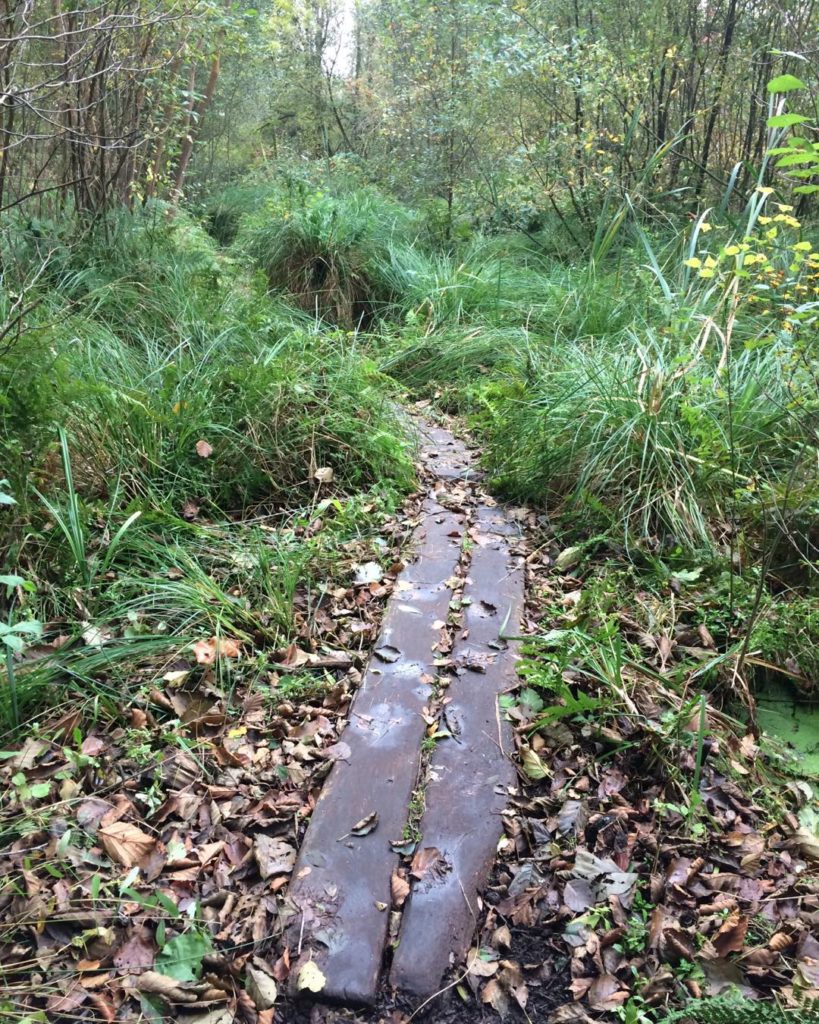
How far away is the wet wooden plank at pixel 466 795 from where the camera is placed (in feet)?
5.13

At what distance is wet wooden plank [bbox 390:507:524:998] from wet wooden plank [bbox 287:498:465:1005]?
7 cm

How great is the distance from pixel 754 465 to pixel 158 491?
263 centimetres

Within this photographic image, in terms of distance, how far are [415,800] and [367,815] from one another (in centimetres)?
14

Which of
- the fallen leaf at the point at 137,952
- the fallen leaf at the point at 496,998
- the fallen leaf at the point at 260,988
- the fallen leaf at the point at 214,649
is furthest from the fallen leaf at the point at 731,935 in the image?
the fallen leaf at the point at 214,649

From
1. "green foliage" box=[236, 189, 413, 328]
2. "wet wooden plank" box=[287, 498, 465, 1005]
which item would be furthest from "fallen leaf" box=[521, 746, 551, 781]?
"green foliage" box=[236, 189, 413, 328]

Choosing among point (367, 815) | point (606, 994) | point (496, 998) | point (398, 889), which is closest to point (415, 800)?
point (367, 815)

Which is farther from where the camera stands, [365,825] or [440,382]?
[440,382]

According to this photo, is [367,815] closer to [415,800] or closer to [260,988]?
[415,800]

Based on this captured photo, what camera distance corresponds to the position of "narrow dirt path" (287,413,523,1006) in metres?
1.55

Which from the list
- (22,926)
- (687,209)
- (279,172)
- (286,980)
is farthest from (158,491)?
(279,172)

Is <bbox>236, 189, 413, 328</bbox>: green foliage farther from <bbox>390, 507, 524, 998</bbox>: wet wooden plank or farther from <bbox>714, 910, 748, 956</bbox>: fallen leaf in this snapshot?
<bbox>714, 910, 748, 956</bbox>: fallen leaf

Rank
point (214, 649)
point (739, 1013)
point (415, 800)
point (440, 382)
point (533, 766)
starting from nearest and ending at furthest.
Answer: point (739, 1013) → point (415, 800) → point (533, 766) → point (214, 649) → point (440, 382)

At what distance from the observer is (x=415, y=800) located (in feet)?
6.24

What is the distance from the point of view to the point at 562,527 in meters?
3.20
